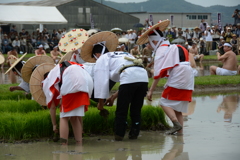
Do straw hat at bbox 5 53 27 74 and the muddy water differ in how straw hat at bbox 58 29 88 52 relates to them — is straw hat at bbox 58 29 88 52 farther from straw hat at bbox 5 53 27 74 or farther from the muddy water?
the muddy water

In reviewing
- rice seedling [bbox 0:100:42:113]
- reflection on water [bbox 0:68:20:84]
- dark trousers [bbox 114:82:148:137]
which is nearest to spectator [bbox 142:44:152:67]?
reflection on water [bbox 0:68:20:84]

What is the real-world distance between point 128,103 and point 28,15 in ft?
78.8

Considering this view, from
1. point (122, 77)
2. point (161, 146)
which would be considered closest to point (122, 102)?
point (122, 77)

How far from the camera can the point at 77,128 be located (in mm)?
6574

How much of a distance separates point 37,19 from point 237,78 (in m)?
17.6

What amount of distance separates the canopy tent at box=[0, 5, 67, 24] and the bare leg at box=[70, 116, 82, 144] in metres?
→ 22.4

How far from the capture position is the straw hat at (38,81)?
715 cm

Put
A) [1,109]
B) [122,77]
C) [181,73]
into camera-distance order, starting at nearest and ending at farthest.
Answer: [122,77] < [181,73] < [1,109]

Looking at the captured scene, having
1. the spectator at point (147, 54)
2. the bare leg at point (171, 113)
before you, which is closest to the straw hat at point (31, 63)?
the bare leg at point (171, 113)

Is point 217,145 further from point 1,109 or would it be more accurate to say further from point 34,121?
point 1,109

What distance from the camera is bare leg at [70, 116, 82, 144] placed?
6.53m

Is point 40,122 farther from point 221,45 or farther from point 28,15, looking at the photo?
point 28,15

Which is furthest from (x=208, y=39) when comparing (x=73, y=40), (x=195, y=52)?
(x=73, y=40)

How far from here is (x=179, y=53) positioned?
7.27m
